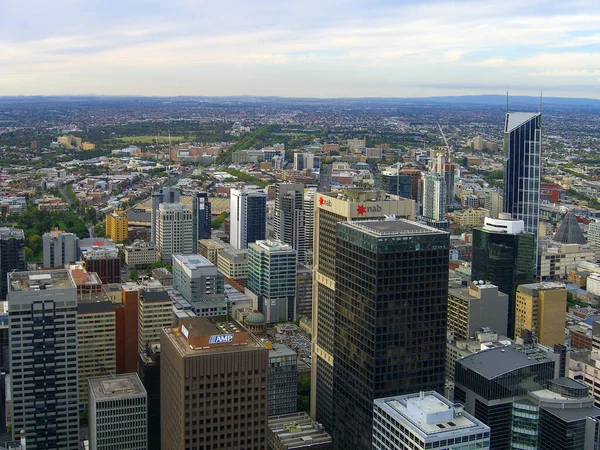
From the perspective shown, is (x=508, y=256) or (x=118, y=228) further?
(x=118, y=228)

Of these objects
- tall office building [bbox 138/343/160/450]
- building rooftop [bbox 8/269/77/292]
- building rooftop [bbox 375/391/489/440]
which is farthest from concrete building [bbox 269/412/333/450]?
building rooftop [bbox 8/269/77/292]

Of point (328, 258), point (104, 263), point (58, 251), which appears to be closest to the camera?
point (328, 258)

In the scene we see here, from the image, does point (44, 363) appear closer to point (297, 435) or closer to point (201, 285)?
point (297, 435)

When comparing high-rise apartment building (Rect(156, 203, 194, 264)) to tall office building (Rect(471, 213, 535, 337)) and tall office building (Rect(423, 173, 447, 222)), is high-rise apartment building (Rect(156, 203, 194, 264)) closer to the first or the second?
tall office building (Rect(471, 213, 535, 337))

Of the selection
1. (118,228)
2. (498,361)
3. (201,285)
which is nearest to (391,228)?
(498,361)

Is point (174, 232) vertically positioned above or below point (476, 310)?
above

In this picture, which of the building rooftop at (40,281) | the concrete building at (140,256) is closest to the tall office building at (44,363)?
the building rooftop at (40,281)
